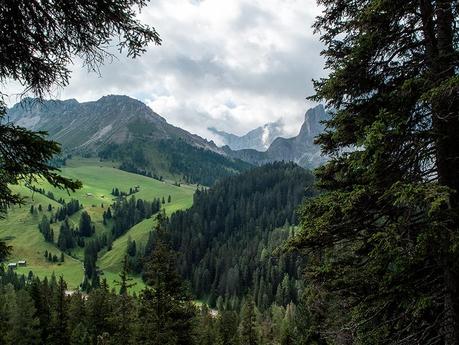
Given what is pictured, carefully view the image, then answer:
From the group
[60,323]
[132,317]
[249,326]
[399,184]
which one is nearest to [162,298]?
[132,317]

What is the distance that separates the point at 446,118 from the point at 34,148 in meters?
8.56

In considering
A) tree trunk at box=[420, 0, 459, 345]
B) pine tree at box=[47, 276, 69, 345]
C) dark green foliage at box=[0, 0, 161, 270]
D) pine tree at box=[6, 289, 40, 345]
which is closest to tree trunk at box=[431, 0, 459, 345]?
tree trunk at box=[420, 0, 459, 345]

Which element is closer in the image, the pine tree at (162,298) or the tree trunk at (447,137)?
the tree trunk at (447,137)

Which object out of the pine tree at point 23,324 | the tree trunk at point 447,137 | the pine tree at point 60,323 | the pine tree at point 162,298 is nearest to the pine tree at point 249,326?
the pine tree at point 162,298

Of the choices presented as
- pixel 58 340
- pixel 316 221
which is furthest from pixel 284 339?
pixel 316 221

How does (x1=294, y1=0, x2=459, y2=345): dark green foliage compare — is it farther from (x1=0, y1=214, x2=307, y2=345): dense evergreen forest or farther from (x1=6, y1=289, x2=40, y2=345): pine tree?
(x1=6, y1=289, x2=40, y2=345): pine tree

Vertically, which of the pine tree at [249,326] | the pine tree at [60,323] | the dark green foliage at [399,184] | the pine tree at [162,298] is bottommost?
the pine tree at [60,323]

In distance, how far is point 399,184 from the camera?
866 centimetres

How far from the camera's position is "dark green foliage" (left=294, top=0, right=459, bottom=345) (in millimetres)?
8531

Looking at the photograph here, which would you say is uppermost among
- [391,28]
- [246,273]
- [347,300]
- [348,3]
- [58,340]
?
[348,3]

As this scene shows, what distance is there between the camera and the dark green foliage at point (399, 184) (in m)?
8.53

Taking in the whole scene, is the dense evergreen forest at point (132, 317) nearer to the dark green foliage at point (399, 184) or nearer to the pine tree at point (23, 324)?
the pine tree at point (23, 324)

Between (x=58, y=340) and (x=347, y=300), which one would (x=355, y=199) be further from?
(x=58, y=340)

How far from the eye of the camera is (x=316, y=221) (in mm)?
10078
